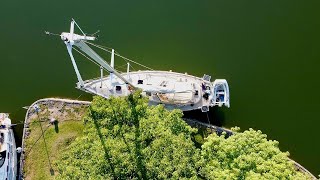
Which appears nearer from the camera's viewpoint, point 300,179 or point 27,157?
point 300,179

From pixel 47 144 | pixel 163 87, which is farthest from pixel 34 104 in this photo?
pixel 163 87

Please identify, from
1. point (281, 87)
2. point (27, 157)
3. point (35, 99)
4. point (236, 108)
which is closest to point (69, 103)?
point (35, 99)

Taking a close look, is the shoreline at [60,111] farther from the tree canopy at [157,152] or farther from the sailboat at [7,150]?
the tree canopy at [157,152]

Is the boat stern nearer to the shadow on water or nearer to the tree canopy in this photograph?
the shadow on water

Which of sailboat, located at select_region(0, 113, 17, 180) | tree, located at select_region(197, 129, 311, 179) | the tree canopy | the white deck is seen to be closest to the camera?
tree, located at select_region(197, 129, 311, 179)

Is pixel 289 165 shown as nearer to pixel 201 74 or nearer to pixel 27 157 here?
pixel 201 74

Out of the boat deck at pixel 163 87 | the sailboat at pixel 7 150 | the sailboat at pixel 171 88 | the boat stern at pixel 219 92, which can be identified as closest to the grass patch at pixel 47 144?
the sailboat at pixel 7 150

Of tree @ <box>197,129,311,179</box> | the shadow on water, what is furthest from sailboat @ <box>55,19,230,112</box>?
tree @ <box>197,129,311,179</box>
